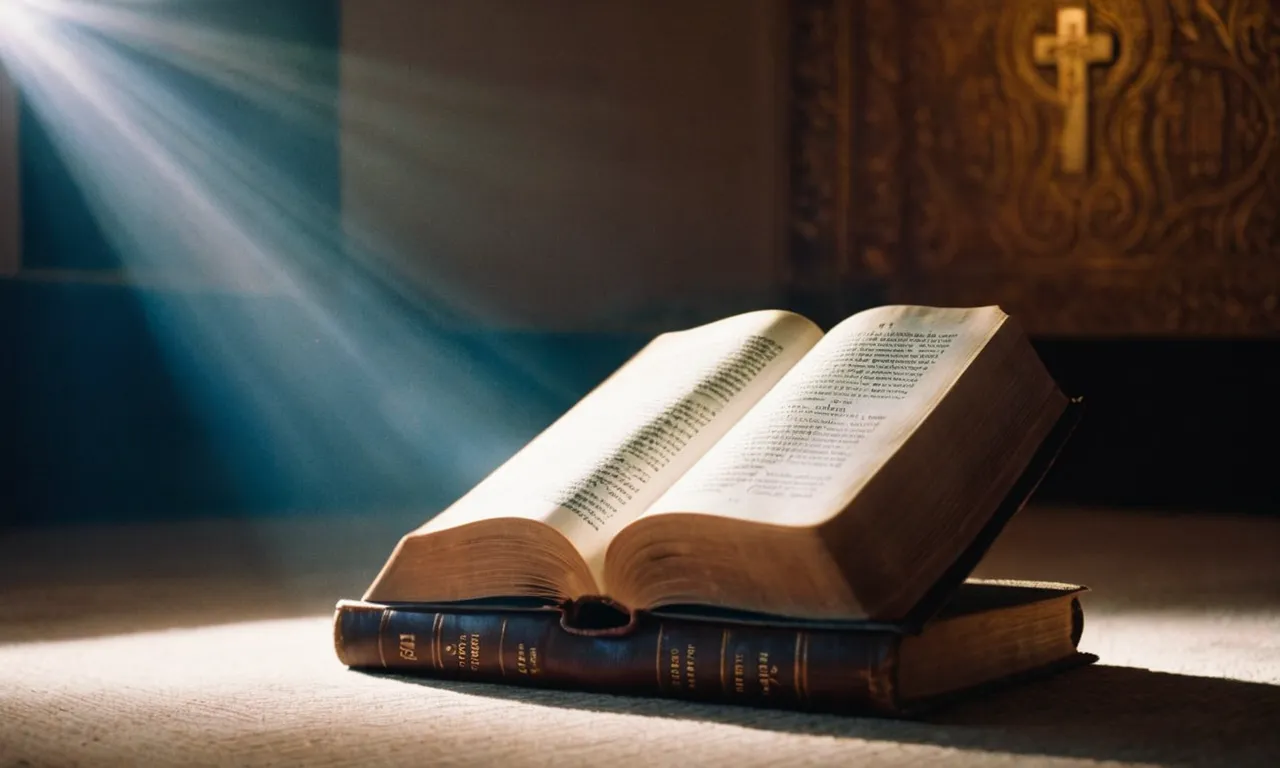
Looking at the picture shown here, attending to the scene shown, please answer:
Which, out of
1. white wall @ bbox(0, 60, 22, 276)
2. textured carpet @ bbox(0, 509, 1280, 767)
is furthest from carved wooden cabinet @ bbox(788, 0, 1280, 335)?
white wall @ bbox(0, 60, 22, 276)

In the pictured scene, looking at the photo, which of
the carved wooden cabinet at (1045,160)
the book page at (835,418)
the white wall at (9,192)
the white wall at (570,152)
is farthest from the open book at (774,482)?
the carved wooden cabinet at (1045,160)

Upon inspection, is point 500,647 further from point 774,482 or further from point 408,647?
point 774,482

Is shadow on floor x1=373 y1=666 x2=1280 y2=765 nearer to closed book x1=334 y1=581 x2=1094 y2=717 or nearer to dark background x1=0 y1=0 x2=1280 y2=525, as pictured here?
closed book x1=334 y1=581 x2=1094 y2=717

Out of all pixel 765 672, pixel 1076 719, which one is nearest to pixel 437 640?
pixel 765 672

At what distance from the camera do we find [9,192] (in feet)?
10.6

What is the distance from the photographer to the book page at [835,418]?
49.7 inches

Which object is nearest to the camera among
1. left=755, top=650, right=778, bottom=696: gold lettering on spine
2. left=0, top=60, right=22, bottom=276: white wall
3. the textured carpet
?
the textured carpet

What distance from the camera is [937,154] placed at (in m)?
4.48

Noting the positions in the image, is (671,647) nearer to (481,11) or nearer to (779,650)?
(779,650)

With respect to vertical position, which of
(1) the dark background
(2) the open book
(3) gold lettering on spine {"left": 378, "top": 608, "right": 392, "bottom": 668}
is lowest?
(3) gold lettering on spine {"left": 378, "top": 608, "right": 392, "bottom": 668}

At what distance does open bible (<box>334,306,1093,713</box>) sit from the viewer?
1239 mm

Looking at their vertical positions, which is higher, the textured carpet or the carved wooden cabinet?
the carved wooden cabinet

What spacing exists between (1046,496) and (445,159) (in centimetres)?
177

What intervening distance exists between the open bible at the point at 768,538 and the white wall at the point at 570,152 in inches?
95.7
